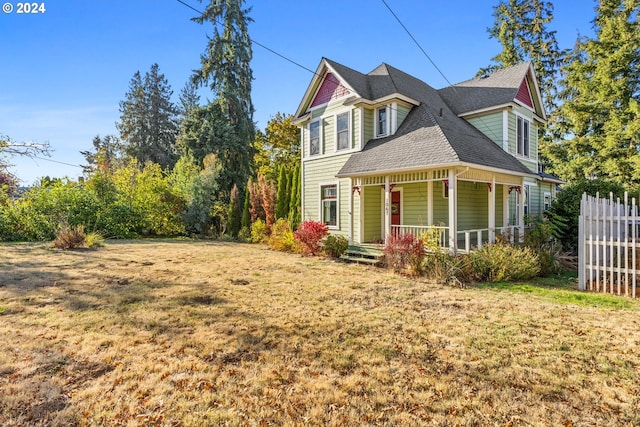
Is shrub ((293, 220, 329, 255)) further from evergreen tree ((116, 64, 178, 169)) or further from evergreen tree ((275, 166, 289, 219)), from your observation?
evergreen tree ((116, 64, 178, 169))

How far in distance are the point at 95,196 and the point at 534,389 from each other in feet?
74.7

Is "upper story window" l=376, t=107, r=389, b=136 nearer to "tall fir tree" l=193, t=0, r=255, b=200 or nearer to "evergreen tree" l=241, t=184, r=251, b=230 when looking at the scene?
"evergreen tree" l=241, t=184, r=251, b=230

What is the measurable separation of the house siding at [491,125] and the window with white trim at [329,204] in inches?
276

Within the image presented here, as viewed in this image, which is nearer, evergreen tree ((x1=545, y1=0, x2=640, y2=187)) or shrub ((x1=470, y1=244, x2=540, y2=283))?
shrub ((x1=470, y1=244, x2=540, y2=283))

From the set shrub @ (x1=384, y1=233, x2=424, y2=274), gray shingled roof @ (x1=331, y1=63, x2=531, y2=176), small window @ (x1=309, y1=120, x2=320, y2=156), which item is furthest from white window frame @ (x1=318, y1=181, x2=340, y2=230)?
shrub @ (x1=384, y1=233, x2=424, y2=274)

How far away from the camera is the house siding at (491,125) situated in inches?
553

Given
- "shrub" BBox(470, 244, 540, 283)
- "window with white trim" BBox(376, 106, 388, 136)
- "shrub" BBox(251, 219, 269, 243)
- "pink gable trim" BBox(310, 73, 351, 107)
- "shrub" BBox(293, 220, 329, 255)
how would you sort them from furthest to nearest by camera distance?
"shrub" BBox(251, 219, 269, 243)
"pink gable trim" BBox(310, 73, 351, 107)
"window with white trim" BBox(376, 106, 388, 136)
"shrub" BBox(293, 220, 329, 255)
"shrub" BBox(470, 244, 540, 283)

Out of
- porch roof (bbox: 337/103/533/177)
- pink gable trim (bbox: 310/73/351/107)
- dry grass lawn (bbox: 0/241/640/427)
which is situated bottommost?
dry grass lawn (bbox: 0/241/640/427)

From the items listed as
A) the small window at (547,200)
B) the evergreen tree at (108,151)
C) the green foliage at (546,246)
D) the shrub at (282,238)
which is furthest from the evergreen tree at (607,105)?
the evergreen tree at (108,151)

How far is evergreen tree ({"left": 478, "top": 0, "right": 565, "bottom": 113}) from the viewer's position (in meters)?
27.1

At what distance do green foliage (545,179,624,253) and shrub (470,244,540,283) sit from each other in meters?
4.66

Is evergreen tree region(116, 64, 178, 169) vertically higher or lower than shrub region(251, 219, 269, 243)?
higher

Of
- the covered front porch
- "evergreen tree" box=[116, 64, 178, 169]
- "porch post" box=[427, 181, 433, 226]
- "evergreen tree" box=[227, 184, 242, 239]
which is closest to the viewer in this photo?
the covered front porch

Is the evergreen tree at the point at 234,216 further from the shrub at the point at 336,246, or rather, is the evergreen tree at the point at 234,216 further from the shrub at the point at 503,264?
the shrub at the point at 503,264
